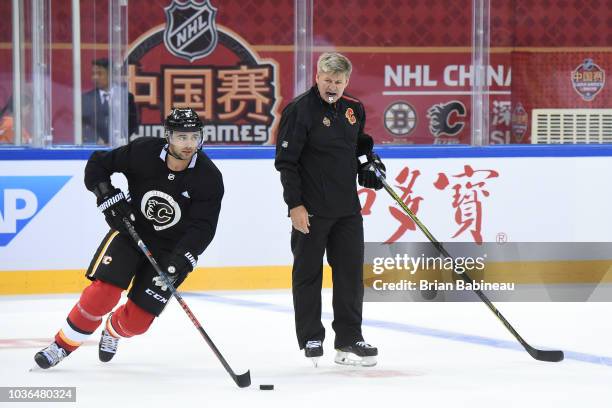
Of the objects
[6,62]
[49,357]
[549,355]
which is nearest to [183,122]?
[49,357]

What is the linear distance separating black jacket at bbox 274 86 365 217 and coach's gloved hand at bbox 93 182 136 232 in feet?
1.72

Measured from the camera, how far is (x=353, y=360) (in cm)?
442

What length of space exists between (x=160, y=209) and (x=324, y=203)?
55 cm

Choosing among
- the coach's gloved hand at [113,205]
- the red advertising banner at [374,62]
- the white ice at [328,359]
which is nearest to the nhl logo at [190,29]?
the red advertising banner at [374,62]

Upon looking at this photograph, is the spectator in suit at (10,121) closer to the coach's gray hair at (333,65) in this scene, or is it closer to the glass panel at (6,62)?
the glass panel at (6,62)

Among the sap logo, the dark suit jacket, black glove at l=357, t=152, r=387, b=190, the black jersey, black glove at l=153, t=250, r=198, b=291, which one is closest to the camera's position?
black glove at l=153, t=250, r=198, b=291

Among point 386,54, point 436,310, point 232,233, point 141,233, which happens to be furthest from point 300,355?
point 386,54

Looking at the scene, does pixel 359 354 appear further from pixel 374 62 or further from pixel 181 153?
pixel 374 62

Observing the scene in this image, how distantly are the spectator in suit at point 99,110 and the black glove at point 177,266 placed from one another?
7.67 feet

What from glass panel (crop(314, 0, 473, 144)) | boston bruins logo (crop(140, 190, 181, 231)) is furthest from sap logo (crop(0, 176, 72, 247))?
boston bruins logo (crop(140, 190, 181, 231))

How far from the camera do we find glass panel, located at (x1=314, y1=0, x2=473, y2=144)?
263 inches

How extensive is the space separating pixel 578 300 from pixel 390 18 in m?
1.83

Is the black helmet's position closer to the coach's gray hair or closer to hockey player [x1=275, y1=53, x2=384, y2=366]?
hockey player [x1=275, y1=53, x2=384, y2=366]

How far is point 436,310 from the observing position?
573 cm
